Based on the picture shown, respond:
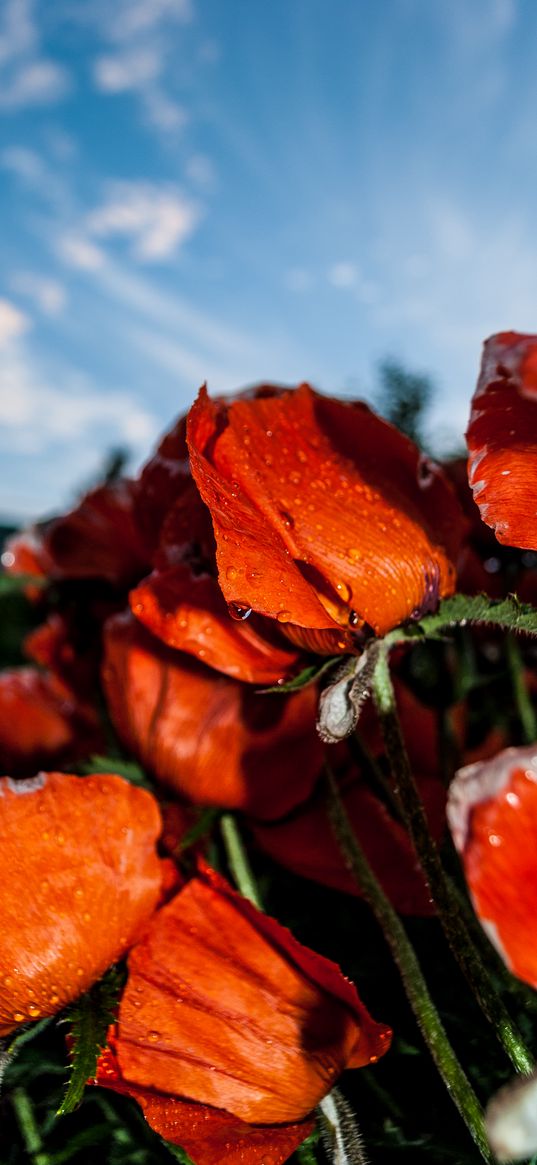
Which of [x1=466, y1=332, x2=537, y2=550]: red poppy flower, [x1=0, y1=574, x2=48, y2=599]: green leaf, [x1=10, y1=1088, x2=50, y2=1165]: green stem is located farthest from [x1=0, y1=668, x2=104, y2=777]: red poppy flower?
[x1=466, y1=332, x2=537, y2=550]: red poppy flower

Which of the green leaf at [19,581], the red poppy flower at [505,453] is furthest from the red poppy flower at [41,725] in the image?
the red poppy flower at [505,453]

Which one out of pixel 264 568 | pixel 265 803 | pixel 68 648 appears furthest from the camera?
pixel 68 648

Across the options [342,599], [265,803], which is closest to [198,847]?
[265,803]

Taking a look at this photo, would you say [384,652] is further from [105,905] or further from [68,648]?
[68,648]

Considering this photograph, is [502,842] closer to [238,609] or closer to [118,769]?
[238,609]

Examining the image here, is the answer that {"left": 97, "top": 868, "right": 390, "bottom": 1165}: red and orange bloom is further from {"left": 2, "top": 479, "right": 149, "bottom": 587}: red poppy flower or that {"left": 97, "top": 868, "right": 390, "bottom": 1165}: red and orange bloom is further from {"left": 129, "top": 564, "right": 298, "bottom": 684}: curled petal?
{"left": 2, "top": 479, "right": 149, "bottom": 587}: red poppy flower

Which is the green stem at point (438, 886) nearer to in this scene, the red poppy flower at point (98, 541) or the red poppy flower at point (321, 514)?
the red poppy flower at point (321, 514)

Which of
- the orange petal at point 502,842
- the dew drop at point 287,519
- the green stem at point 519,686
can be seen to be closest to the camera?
the orange petal at point 502,842

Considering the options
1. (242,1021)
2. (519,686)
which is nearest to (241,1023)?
(242,1021)
